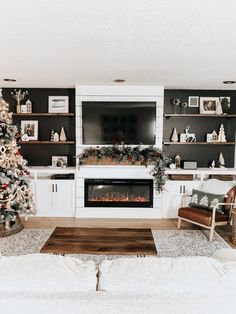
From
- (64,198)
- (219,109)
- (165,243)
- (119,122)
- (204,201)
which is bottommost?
(165,243)

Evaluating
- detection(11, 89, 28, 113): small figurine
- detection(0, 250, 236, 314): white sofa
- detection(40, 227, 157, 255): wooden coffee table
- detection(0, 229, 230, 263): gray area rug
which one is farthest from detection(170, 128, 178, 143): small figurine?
detection(0, 250, 236, 314): white sofa

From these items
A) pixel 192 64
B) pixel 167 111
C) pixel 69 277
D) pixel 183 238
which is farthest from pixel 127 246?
pixel 167 111

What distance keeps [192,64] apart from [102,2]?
2.12 metres

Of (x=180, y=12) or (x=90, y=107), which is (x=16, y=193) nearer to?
(x=90, y=107)

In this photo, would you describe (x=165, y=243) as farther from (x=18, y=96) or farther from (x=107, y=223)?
(x=18, y=96)

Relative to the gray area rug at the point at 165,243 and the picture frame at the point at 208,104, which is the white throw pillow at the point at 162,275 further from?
the picture frame at the point at 208,104

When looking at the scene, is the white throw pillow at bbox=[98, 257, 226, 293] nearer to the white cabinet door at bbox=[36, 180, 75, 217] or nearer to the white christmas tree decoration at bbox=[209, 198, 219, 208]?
the white christmas tree decoration at bbox=[209, 198, 219, 208]

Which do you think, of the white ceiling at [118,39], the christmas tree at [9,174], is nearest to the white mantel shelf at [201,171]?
the white ceiling at [118,39]

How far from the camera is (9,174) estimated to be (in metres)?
4.55

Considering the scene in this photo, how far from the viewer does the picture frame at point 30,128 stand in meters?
6.09

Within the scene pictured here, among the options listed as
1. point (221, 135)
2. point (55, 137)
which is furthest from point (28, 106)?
point (221, 135)

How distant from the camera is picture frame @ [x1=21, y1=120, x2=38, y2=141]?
6.09m

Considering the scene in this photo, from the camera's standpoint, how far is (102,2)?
6.41ft

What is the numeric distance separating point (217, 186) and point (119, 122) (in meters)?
2.20
